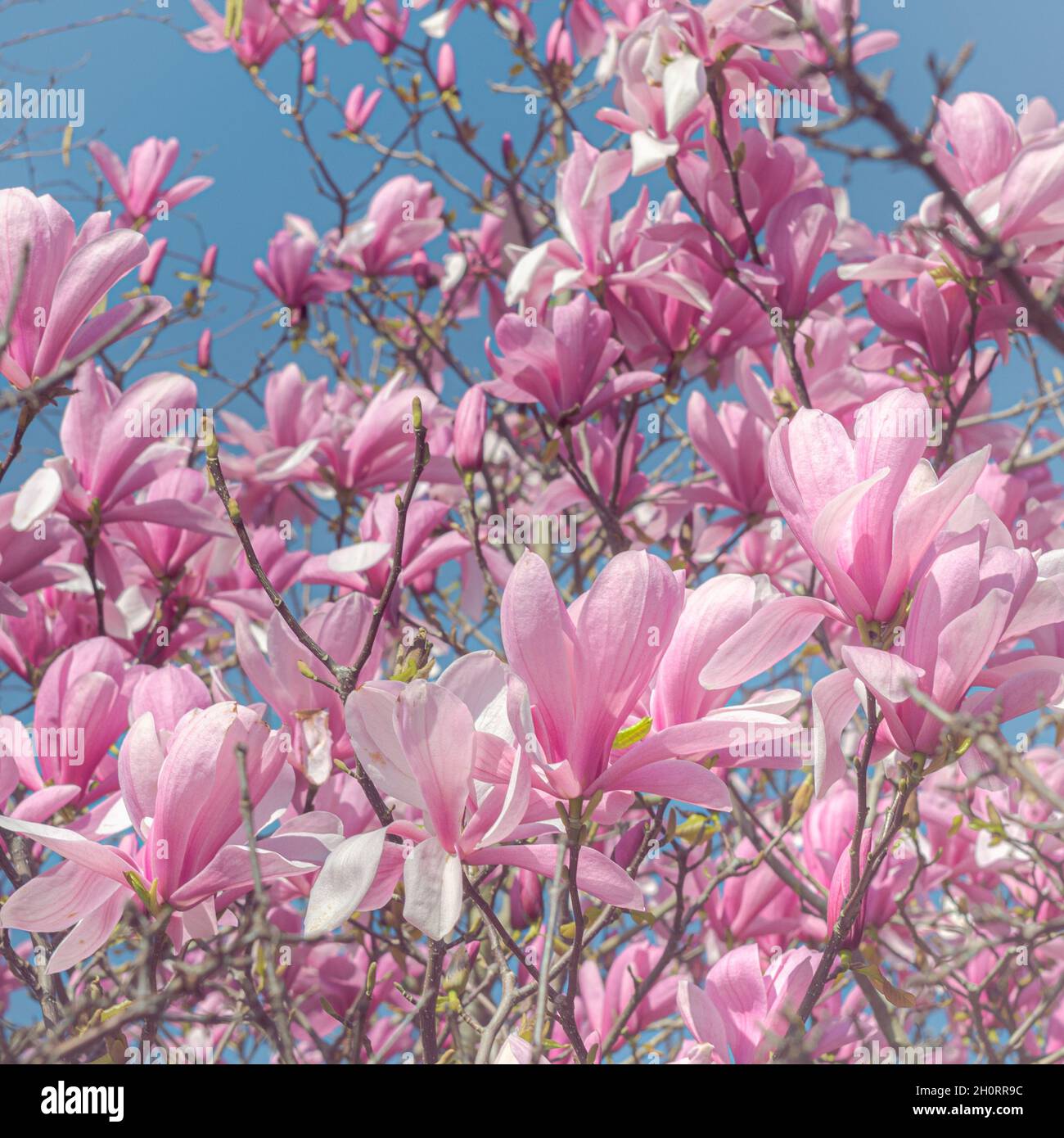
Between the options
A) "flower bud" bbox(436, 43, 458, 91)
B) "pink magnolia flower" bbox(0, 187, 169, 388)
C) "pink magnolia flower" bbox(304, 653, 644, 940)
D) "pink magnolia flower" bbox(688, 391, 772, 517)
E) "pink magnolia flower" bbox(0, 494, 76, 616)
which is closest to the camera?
"pink magnolia flower" bbox(304, 653, 644, 940)

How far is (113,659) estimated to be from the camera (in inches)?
55.2

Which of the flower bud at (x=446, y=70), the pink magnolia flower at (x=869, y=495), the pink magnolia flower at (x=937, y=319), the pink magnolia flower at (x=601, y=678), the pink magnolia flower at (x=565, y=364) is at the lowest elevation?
the pink magnolia flower at (x=601, y=678)

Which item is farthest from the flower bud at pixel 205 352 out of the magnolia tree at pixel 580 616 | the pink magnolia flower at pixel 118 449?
the pink magnolia flower at pixel 118 449

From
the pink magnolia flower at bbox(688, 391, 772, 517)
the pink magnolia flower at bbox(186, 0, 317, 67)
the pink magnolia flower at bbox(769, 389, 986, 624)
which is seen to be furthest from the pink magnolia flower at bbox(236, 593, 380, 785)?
the pink magnolia flower at bbox(186, 0, 317, 67)

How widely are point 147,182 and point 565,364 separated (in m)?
1.54

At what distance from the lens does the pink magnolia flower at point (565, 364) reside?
1.78 m

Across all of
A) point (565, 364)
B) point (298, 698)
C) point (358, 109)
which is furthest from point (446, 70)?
point (298, 698)

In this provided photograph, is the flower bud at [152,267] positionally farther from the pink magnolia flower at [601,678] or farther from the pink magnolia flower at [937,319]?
the pink magnolia flower at [601,678]

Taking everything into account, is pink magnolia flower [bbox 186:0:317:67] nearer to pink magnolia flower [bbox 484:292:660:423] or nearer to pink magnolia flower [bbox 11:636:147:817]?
pink magnolia flower [bbox 484:292:660:423]

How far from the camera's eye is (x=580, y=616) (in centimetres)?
90

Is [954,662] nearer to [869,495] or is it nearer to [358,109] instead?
[869,495]

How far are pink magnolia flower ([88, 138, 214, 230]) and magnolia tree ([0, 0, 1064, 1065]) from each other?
0.05ft

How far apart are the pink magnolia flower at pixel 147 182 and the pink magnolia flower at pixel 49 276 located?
158 cm

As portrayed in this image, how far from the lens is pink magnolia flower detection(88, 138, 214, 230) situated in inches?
107
